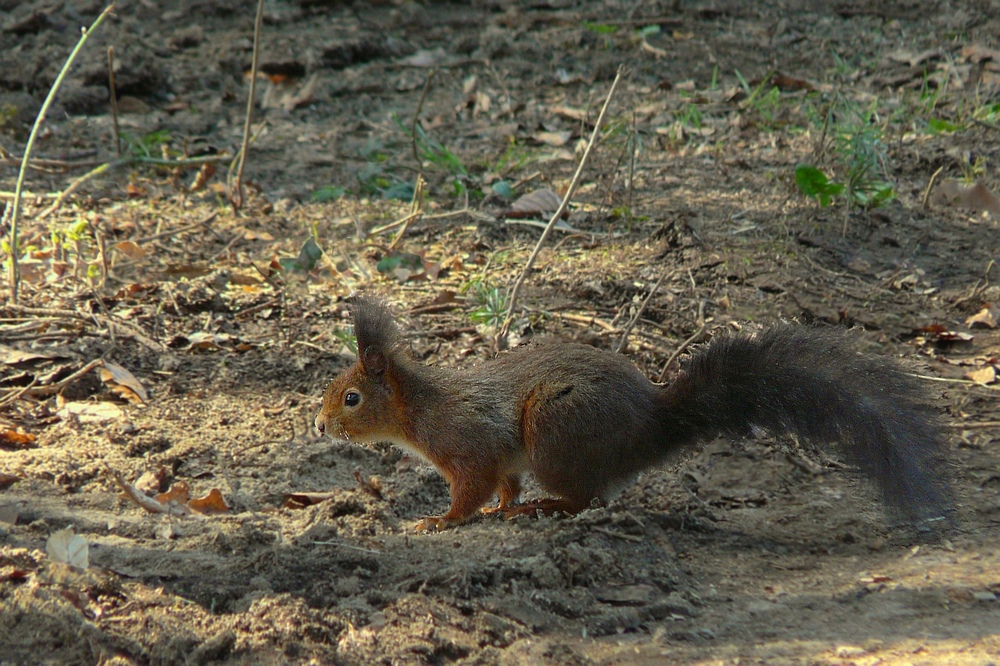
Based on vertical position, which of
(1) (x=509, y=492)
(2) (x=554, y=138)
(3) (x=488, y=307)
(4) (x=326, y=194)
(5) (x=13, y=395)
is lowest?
(1) (x=509, y=492)

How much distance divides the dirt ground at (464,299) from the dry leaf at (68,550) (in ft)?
0.20

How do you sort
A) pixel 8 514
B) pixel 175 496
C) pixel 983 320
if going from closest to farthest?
pixel 8 514, pixel 175 496, pixel 983 320

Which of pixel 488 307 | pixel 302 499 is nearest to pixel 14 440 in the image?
pixel 302 499

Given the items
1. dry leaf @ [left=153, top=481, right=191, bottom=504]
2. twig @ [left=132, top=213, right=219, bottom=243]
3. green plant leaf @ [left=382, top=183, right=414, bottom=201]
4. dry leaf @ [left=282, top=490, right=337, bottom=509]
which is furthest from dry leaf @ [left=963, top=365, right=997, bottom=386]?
twig @ [left=132, top=213, right=219, bottom=243]

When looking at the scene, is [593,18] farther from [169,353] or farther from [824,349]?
[824,349]

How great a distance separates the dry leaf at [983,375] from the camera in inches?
142

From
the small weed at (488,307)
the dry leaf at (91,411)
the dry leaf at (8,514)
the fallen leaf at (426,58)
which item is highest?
the fallen leaf at (426,58)

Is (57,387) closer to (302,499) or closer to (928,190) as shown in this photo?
(302,499)

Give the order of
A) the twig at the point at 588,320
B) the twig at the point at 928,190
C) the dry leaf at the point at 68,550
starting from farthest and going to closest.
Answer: the twig at the point at 928,190 < the twig at the point at 588,320 < the dry leaf at the point at 68,550

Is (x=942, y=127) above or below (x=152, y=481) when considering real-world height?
above

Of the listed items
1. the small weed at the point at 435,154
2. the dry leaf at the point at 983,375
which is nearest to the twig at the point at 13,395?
the small weed at the point at 435,154

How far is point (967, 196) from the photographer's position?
4.96 m

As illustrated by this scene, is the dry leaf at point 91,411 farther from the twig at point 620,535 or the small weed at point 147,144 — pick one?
the small weed at point 147,144

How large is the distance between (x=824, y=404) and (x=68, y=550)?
1.97 m
